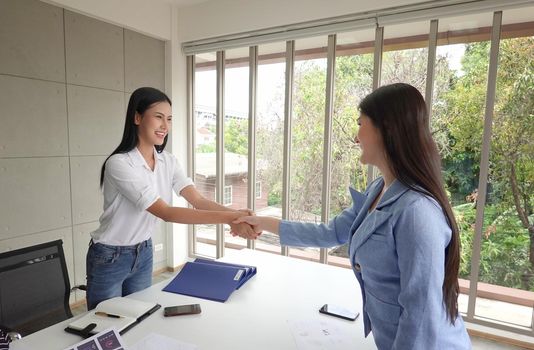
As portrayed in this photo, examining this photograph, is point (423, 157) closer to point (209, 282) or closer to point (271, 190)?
point (209, 282)

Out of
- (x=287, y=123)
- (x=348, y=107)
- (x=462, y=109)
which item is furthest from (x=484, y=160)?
(x=287, y=123)

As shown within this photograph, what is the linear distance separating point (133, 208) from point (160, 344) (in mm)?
742

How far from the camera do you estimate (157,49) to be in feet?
12.5

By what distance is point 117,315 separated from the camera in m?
1.31

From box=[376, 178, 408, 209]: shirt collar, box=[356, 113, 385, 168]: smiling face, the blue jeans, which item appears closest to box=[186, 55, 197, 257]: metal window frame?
the blue jeans

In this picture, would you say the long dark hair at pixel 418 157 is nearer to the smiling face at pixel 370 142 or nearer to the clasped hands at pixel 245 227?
the smiling face at pixel 370 142

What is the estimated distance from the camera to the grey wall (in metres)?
2.63

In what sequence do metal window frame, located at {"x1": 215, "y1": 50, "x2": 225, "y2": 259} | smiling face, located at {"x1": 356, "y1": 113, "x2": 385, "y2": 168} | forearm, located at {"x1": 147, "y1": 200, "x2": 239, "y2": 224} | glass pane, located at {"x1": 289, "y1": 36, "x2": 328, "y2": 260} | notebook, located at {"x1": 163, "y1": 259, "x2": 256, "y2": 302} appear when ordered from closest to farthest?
smiling face, located at {"x1": 356, "y1": 113, "x2": 385, "y2": 168} < notebook, located at {"x1": 163, "y1": 259, "x2": 256, "y2": 302} < forearm, located at {"x1": 147, "y1": 200, "x2": 239, "y2": 224} < glass pane, located at {"x1": 289, "y1": 36, "x2": 328, "y2": 260} < metal window frame, located at {"x1": 215, "y1": 50, "x2": 225, "y2": 259}

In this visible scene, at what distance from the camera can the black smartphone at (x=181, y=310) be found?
1.38 meters

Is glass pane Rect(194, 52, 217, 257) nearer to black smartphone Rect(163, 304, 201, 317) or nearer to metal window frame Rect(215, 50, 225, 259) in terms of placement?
metal window frame Rect(215, 50, 225, 259)

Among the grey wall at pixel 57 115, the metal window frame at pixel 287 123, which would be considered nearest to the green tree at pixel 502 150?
the metal window frame at pixel 287 123

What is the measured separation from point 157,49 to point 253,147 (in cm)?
151

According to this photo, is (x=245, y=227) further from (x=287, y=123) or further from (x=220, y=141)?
(x=220, y=141)

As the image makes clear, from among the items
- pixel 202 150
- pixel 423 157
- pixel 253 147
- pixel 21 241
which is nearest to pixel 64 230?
pixel 21 241
